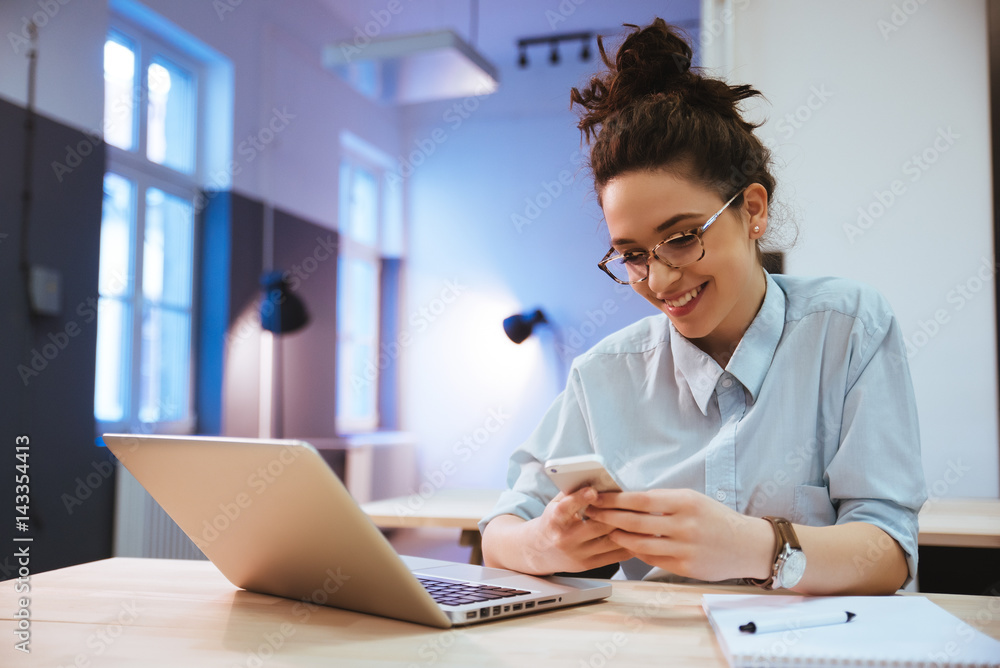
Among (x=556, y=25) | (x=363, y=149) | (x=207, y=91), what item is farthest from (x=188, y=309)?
(x=556, y=25)

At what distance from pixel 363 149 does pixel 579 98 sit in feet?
17.5

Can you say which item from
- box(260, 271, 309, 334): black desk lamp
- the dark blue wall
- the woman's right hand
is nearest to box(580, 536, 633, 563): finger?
the woman's right hand

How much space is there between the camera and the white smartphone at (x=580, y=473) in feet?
2.56

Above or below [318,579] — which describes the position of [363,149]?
above

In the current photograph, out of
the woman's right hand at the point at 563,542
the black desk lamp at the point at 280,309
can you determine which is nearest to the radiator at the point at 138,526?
the black desk lamp at the point at 280,309

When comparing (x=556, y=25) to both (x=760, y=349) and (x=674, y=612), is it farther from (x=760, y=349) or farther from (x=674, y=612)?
(x=674, y=612)

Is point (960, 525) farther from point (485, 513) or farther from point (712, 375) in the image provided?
point (485, 513)

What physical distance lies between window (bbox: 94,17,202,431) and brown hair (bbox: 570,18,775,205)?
9.93 feet

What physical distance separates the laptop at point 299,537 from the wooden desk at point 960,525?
41.5 inches

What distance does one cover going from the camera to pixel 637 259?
4.10ft

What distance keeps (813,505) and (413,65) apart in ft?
11.2

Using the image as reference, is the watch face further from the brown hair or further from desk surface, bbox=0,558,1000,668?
the brown hair

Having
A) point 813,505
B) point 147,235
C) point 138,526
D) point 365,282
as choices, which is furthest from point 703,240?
point 365,282

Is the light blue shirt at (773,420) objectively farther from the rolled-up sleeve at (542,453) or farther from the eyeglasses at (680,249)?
the eyeglasses at (680,249)
